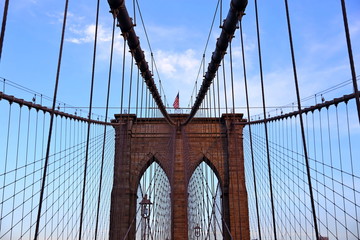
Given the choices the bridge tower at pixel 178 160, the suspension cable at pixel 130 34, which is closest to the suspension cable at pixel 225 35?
the suspension cable at pixel 130 34

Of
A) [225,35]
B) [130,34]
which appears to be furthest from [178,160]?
[130,34]

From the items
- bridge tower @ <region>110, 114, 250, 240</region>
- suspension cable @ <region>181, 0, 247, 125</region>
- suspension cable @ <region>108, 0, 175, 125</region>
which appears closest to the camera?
suspension cable @ <region>108, 0, 175, 125</region>

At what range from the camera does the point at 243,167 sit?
2009cm

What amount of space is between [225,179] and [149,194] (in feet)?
17.8

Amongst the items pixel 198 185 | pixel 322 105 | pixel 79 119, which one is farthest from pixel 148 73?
pixel 198 185

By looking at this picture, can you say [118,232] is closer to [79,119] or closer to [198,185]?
[198,185]

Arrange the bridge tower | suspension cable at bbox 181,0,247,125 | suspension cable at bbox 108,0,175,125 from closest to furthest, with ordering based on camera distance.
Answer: suspension cable at bbox 108,0,175,125 < suspension cable at bbox 181,0,247,125 < the bridge tower

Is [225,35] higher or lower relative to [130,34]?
higher

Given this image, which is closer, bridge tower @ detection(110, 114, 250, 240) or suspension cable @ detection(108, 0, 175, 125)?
suspension cable @ detection(108, 0, 175, 125)

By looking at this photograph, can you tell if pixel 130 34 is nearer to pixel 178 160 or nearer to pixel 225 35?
pixel 225 35

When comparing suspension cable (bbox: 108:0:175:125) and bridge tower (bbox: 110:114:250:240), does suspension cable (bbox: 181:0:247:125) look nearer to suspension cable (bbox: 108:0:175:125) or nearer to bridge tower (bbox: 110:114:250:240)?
suspension cable (bbox: 108:0:175:125)

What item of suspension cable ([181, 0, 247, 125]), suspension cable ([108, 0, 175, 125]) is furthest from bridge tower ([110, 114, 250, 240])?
suspension cable ([108, 0, 175, 125])

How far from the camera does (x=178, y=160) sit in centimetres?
1977

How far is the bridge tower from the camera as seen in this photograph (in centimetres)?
1873
